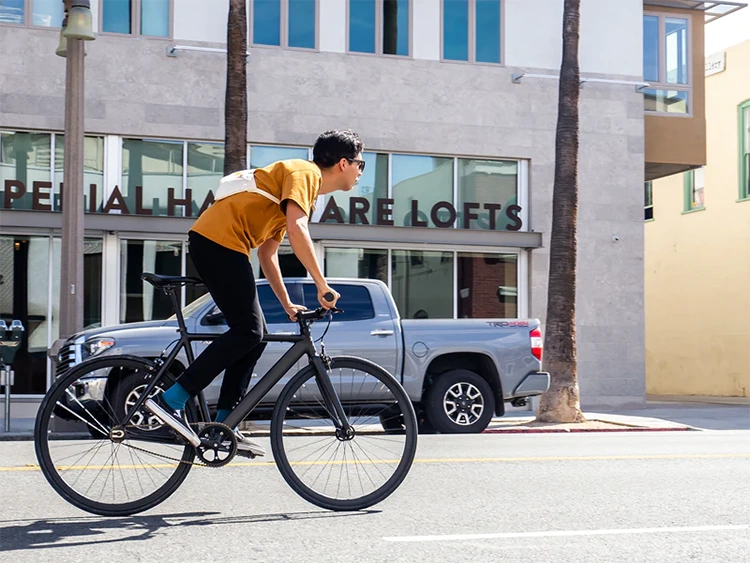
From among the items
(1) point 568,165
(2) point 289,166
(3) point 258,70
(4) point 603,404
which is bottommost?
(4) point 603,404

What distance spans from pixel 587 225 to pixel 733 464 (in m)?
13.0

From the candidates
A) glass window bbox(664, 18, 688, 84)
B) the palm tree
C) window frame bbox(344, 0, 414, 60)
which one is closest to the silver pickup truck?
the palm tree

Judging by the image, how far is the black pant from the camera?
5410 mm

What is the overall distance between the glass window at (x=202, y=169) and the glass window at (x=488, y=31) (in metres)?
5.21

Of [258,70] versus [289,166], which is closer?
[289,166]

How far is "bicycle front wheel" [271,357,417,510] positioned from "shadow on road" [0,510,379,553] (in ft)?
0.50

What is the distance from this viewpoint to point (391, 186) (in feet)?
65.8

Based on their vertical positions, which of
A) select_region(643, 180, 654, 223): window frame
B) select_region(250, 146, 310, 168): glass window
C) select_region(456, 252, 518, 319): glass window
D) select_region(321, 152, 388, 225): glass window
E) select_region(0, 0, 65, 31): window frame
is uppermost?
select_region(0, 0, 65, 31): window frame

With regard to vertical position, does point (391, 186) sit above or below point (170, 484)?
above

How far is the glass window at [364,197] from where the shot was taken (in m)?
19.4

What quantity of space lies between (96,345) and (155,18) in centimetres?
865

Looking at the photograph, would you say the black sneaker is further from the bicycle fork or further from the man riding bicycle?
the bicycle fork

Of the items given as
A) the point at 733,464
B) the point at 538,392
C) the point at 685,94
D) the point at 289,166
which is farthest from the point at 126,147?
the point at 289,166

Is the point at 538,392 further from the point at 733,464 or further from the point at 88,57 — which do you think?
the point at 88,57
